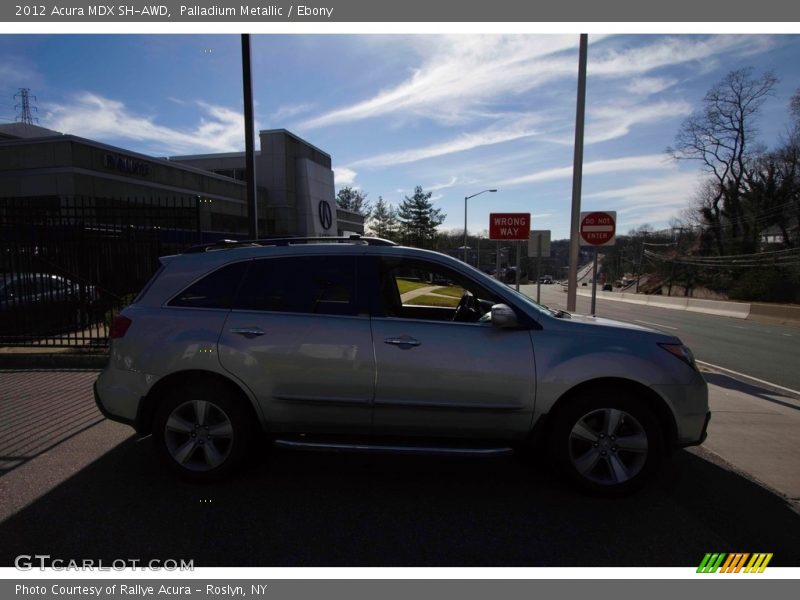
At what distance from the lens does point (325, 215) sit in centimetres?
2800

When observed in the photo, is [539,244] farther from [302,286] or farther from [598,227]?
[302,286]

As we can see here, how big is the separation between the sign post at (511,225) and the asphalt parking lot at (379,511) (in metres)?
9.84

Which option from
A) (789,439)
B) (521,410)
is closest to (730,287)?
(789,439)

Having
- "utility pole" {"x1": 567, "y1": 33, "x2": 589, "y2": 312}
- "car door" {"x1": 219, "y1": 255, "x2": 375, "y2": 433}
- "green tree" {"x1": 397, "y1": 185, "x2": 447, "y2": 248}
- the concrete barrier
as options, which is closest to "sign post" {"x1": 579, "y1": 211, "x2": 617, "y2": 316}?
"utility pole" {"x1": 567, "y1": 33, "x2": 589, "y2": 312}

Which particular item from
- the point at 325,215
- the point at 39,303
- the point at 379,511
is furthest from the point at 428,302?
the point at 325,215

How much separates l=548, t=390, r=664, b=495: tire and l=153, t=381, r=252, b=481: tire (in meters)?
2.40

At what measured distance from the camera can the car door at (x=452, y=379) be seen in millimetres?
3344

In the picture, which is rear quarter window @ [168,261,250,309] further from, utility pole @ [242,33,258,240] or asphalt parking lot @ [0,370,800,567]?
utility pole @ [242,33,258,240]

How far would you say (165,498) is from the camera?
333cm

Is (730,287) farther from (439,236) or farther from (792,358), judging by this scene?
(792,358)

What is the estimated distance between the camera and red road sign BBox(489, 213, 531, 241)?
13.7 metres

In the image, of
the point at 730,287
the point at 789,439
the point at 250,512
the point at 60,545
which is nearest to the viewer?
the point at 60,545

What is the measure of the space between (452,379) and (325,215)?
→ 25820 millimetres

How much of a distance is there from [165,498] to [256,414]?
853mm
